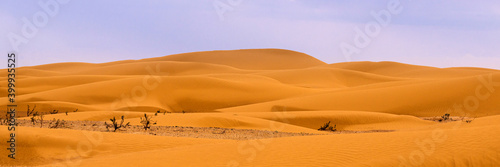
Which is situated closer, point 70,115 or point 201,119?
point 201,119

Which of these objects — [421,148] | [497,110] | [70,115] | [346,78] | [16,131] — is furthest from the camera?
[346,78]

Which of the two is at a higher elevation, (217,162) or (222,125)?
(222,125)

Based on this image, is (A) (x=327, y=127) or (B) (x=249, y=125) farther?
(A) (x=327, y=127)

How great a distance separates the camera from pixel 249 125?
1903 cm

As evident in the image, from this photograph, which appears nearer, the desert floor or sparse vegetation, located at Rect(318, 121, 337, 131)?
the desert floor

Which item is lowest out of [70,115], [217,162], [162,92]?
[217,162]

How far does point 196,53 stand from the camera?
388ft

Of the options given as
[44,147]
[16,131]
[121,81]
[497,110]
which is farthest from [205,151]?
[121,81]

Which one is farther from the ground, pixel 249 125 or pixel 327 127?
pixel 249 125

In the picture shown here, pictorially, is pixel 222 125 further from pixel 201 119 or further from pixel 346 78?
pixel 346 78

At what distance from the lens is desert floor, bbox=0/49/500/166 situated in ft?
26.0

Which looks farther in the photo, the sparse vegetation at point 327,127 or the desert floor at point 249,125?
Result: the sparse vegetation at point 327,127

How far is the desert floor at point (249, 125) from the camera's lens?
7.92m

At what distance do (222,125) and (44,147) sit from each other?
33.0ft
